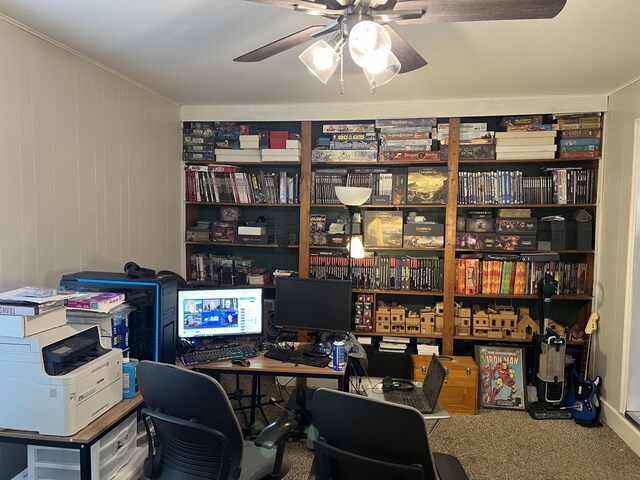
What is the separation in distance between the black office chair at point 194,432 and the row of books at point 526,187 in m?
2.69

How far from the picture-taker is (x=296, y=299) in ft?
9.42

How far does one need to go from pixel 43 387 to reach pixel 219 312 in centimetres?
121

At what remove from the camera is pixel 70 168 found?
258 cm

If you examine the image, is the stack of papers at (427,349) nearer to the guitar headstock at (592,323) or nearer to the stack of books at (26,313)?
the guitar headstock at (592,323)

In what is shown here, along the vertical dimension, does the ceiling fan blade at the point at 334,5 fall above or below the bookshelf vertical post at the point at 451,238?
above

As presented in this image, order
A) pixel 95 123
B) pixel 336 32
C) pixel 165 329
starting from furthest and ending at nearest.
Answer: pixel 95 123 → pixel 165 329 → pixel 336 32

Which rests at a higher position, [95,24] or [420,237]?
[95,24]

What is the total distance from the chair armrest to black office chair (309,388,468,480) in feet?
0.91

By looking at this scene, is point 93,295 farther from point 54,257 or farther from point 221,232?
point 221,232

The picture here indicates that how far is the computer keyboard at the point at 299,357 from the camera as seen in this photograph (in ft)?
8.42

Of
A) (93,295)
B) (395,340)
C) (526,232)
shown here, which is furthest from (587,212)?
(93,295)

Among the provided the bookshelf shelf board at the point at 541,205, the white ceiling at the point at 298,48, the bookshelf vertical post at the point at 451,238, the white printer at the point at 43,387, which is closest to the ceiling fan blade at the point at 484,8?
the white ceiling at the point at 298,48

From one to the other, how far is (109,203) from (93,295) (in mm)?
1024

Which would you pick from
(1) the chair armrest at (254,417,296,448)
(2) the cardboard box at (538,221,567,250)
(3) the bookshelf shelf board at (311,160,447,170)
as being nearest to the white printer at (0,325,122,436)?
(1) the chair armrest at (254,417,296,448)
